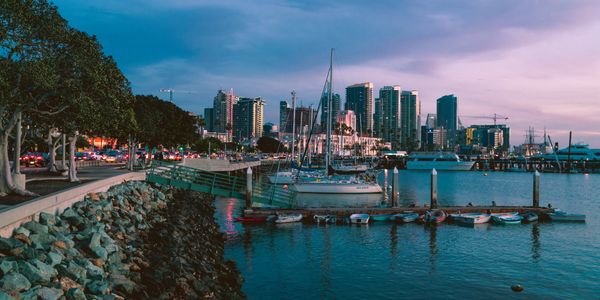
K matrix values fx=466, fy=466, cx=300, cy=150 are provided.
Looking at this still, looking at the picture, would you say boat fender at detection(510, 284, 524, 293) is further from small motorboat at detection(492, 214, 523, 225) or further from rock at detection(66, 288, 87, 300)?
small motorboat at detection(492, 214, 523, 225)

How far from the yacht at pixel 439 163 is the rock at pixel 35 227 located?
16145cm

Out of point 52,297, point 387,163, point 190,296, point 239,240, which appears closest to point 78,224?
point 190,296

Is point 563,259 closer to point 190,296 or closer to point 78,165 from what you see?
point 190,296

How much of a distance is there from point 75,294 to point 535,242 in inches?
1250

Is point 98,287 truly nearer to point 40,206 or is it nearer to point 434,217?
point 40,206

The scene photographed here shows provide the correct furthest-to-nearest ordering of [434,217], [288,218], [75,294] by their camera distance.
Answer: [434,217] → [288,218] → [75,294]

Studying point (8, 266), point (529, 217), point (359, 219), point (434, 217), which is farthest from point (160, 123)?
point (8, 266)

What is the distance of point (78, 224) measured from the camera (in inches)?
822

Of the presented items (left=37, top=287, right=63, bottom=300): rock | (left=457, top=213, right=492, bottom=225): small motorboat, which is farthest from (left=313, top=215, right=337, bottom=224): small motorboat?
(left=37, top=287, right=63, bottom=300): rock

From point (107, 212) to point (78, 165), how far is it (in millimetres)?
40413

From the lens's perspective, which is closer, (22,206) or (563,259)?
(22,206)

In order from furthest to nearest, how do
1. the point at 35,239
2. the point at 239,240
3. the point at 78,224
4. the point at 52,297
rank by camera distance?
the point at 239,240
the point at 78,224
the point at 35,239
the point at 52,297

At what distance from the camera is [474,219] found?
1565 inches

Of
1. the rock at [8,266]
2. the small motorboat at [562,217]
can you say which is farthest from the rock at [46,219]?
the small motorboat at [562,217]
